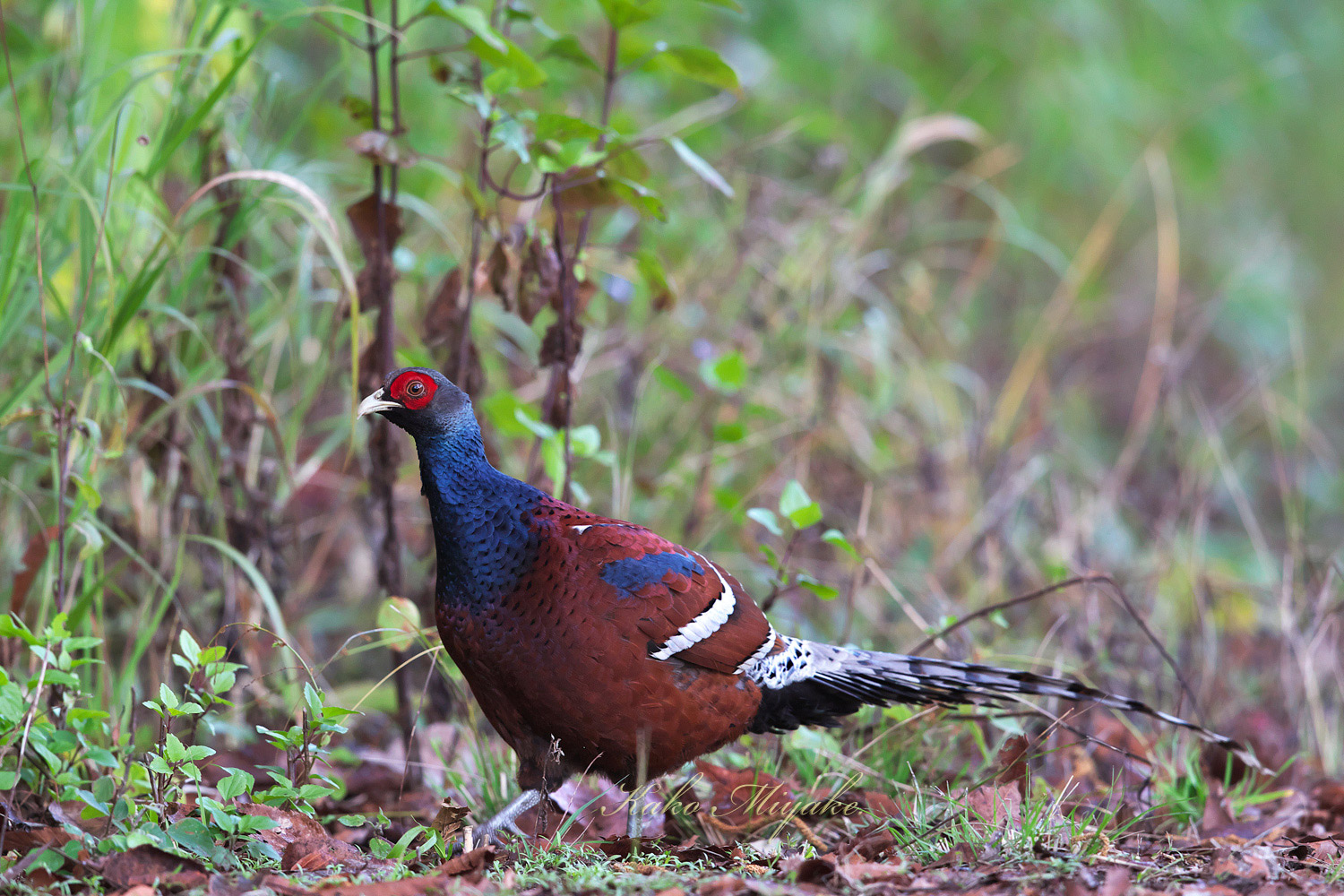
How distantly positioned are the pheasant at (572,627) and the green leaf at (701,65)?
1188 mm

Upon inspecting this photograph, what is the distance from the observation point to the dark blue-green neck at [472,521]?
9.41 ft

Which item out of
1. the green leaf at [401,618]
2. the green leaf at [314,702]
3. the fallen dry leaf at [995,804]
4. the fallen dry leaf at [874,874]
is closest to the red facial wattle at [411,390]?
the green leaf at [401,618]

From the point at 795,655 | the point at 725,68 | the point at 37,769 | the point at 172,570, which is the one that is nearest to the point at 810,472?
the point at 795,655

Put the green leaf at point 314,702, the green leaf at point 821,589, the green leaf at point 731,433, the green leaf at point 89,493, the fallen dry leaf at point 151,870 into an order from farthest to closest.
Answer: the green leaf at point 731,433 → the green leaf at point 821,589 → the green leaf at point 89,493 → the green leaf at point 314,702 → the fallen dry leaf at point 151,870

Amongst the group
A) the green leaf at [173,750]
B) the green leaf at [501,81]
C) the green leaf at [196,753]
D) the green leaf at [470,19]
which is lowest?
the green leaf at [196,753]

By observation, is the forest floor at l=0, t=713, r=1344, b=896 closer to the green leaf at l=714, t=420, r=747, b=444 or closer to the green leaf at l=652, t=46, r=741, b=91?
the green leaf at l=714, t=420, r=747, b=444

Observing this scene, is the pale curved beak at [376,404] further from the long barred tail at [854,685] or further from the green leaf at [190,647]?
the long barred tail at [854,685]

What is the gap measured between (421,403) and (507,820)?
1091mm

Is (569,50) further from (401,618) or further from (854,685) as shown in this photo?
(854,685)

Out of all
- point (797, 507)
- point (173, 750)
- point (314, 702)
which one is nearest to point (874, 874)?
point (797, 507)

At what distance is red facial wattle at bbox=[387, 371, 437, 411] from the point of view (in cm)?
291

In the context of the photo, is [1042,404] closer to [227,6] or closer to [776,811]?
[776,811]

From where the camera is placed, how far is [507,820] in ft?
9.25

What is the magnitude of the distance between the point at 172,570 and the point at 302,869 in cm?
173
